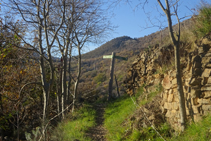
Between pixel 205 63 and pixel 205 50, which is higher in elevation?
pixel 205 50

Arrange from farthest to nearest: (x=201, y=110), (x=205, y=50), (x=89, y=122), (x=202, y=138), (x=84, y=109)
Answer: (x=84, y=109)
(x=89, y=122)
(x=205, y=50)
(x=201, y=110)
(x=202, y=138)

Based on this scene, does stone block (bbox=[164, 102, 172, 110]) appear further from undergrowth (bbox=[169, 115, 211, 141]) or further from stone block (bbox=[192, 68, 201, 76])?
stone block (bbox=[192, 68, 201, 76])

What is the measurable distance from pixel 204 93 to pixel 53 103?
31.8 ft

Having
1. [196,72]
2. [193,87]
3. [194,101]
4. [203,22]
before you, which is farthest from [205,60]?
[203,22]

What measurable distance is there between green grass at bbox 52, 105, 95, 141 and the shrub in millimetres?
4990

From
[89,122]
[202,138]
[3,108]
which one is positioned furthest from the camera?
[3,108]

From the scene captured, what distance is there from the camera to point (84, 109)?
9.99m

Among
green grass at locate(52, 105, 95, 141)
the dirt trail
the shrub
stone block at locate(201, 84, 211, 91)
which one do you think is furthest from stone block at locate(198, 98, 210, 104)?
green grass at locate(52, 105, 95, 141)

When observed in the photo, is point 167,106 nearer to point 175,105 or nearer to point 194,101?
point 175,105

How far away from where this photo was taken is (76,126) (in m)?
7.28

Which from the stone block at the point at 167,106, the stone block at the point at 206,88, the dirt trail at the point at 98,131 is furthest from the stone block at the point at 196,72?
the dirt trail at the point at 98,131

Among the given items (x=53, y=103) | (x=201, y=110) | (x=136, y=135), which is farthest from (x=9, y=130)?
(x=201, y=110)

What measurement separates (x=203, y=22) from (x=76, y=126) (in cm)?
582

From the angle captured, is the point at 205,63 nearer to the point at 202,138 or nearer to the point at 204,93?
the point at 204,93
